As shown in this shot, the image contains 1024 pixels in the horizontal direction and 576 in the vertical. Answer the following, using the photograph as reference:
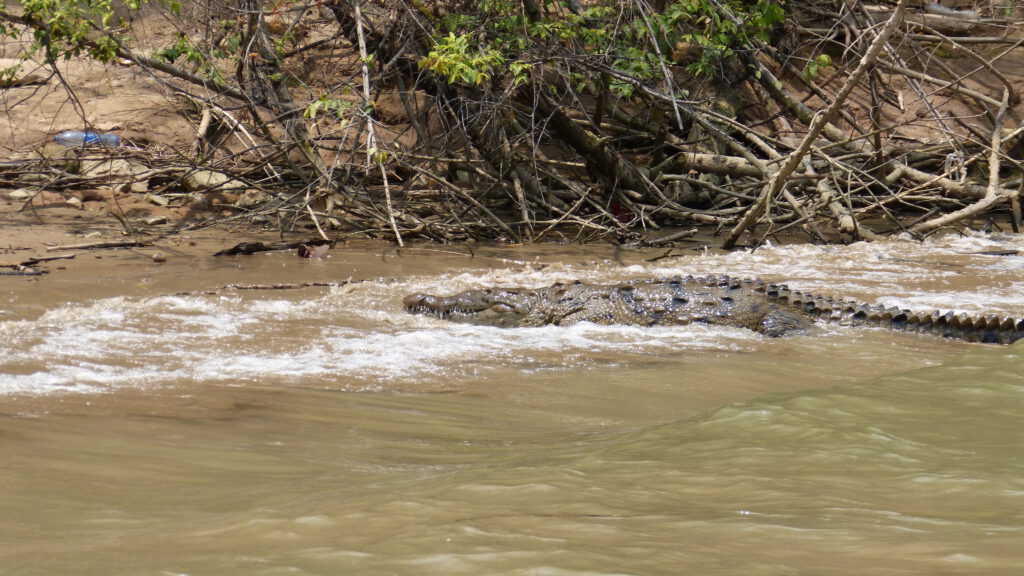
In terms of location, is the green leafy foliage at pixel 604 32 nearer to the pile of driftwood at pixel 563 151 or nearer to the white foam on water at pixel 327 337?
the pile of driftwood at pixel 563 151

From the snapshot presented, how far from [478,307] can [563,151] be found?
17.4 ft

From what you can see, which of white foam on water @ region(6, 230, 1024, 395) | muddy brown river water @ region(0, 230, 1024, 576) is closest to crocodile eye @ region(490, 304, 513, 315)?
white foam on water @ region(6, 230, 1024, 395)

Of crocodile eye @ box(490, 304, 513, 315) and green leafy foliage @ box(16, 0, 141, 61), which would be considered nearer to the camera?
crocodile eye @ box(490, 304, 513, 315)

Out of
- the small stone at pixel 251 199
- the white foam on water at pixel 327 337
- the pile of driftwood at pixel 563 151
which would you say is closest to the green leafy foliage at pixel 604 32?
the pile of driftwood at pixel 563 151

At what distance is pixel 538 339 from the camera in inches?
209

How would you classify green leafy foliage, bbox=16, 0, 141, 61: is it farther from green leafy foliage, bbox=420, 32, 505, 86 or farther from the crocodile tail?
the crocodile tail

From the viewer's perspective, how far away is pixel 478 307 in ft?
18.8

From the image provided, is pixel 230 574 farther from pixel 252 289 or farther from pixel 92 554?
pixel 252 289

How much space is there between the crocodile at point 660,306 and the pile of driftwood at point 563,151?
2.07 meters

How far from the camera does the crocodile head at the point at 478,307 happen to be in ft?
18.7

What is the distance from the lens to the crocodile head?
5.70 m

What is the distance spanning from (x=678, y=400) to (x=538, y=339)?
1.64m

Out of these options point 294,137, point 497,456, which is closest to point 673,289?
point 497,456

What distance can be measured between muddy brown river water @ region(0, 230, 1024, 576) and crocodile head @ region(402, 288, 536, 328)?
0.67 ft
